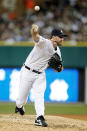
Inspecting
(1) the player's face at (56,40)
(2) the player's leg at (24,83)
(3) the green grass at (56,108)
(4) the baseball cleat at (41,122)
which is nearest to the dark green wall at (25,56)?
(3) the green grass at (56,108)

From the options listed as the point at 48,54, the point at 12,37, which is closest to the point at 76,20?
the point at 12,37

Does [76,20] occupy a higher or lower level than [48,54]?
higher

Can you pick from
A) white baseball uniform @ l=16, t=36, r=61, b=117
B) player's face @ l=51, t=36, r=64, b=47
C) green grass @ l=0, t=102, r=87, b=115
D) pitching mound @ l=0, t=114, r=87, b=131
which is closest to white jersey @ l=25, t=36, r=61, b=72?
white baseball uniform @ l=16, t=36, r=61, b=117

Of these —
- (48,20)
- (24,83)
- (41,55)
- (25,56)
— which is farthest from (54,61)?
(48,20)

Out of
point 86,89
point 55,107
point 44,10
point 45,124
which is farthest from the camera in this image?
point 44,10

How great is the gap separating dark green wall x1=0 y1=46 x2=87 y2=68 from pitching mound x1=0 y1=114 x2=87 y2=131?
5.39 meters

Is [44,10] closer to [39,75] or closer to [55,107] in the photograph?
[55,107]

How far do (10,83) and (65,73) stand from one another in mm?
1786

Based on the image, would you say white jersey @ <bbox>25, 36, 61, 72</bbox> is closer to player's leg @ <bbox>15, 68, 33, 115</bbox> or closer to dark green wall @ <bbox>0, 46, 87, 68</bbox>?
player's leg @ <bbox>15, 68, 33, 115</bbox>

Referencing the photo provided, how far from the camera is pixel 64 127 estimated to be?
777cm

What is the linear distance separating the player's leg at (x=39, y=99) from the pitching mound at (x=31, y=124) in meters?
0.14

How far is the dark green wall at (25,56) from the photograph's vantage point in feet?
46.5

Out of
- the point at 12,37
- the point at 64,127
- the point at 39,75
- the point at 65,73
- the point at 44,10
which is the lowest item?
the point at 64,127

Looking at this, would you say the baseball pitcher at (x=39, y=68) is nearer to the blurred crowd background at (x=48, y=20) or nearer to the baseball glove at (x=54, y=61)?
the baseball glove at (x=54, y=61)
